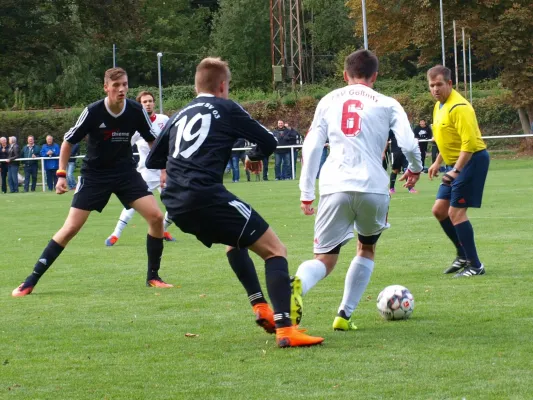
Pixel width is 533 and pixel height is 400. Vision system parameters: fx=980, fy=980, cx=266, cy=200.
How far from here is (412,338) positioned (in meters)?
6.41

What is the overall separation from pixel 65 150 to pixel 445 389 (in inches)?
213

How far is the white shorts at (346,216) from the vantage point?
21.4ft

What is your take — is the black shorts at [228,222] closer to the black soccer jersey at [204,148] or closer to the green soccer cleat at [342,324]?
the black soccer jersey at [204,148]

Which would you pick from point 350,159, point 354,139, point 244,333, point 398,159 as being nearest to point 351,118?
point 354,139

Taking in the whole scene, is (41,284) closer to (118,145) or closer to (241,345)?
(118,145)

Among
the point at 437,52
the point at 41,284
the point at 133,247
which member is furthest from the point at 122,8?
the point at 41,284

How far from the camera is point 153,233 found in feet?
31.7

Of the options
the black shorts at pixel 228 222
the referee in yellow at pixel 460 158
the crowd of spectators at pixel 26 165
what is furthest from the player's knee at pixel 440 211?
the crowd of spectators at pixel 26 165

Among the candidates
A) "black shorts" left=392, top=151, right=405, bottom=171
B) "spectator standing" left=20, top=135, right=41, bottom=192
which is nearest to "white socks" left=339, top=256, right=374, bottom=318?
"black shorts" left=392, top=151, right=405, bottom=171

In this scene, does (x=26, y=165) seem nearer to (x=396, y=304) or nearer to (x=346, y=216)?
(x=396, y=304)

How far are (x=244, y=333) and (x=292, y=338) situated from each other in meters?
0.74

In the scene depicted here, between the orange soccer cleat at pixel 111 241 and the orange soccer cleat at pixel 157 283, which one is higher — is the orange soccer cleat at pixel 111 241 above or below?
above

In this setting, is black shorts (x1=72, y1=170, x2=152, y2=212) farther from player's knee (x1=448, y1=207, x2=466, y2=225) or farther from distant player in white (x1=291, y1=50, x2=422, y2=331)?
distant player in white (x1=291, y1=50, x2=422, y2=331)

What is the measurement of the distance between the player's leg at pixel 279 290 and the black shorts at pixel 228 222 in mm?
81
